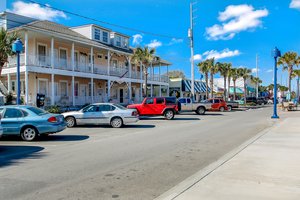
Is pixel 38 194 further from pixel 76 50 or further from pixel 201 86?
pixel 201 86

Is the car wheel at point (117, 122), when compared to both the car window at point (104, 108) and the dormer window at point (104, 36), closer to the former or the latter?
the car window at point (104, 108)

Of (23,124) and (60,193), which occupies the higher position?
(23,124)

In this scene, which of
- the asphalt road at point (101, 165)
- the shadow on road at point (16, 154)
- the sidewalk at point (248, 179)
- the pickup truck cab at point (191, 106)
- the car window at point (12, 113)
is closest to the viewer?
the sidewalk at point (248, 179)

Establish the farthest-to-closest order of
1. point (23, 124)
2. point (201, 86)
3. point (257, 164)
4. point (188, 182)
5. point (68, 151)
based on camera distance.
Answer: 1. point (201, 86)
2. point (23, 124)
3. point (68, 151)
4. point (257, 164)
5. point (188, 182)

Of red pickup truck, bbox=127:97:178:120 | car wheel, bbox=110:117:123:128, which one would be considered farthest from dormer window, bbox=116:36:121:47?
car wheel, bbox=110:117:123:128

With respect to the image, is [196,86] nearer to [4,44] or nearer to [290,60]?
[290,60]

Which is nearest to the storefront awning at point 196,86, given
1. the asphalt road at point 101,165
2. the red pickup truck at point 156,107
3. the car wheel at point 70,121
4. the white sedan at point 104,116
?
the red pickup truck at point 156,107

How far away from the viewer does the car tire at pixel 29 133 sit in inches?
501

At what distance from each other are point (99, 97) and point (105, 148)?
77.0ft

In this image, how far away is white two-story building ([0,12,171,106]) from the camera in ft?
87.7

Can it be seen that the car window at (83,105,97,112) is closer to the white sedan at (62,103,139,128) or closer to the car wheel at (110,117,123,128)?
the white sedan at (62,103,139,128)

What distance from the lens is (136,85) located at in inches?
1742

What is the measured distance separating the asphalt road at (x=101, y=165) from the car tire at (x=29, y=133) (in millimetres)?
433

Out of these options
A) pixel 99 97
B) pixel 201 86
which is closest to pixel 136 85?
pixel 99 97
